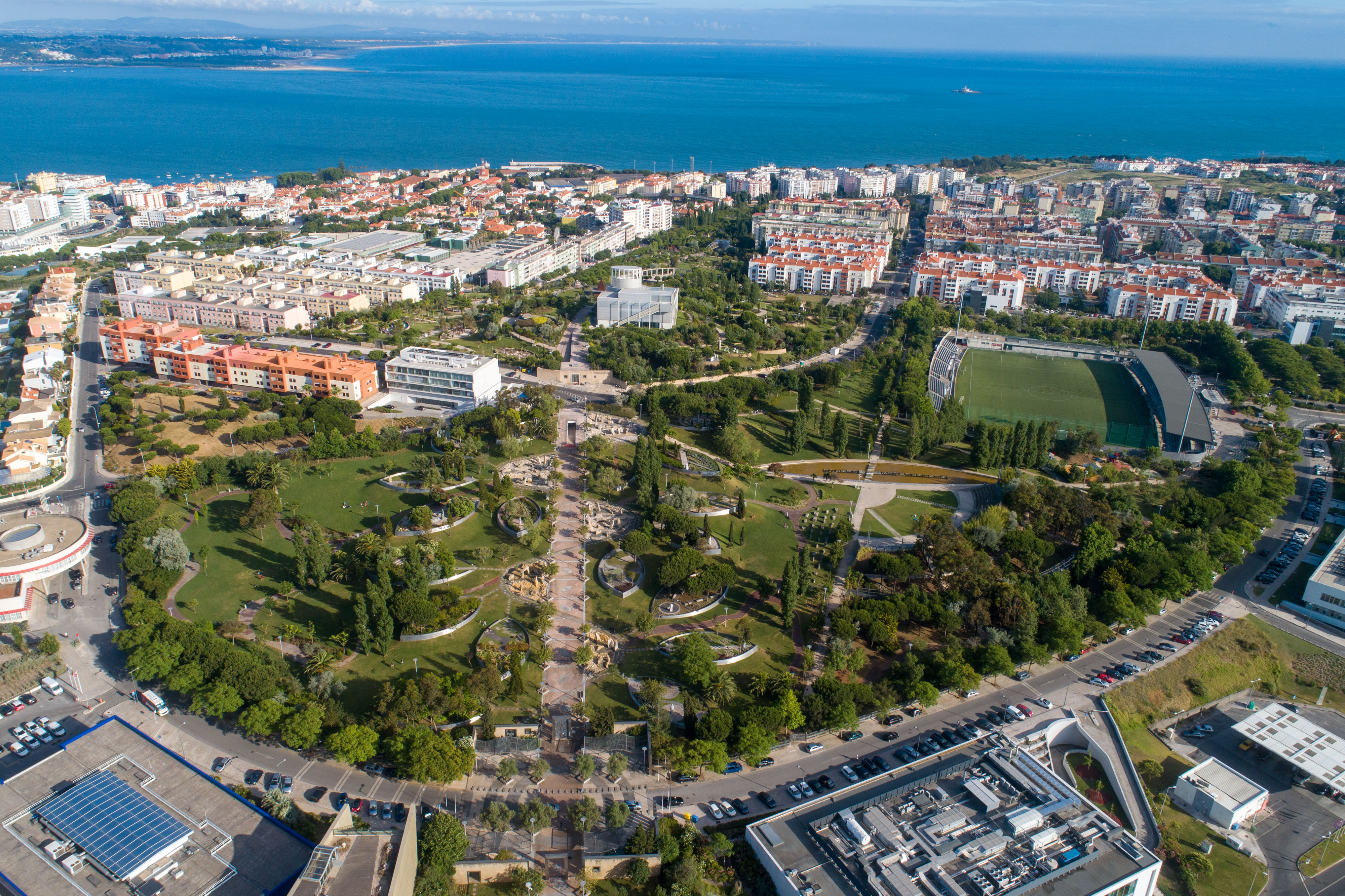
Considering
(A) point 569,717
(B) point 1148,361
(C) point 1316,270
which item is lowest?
(A) point 569,717

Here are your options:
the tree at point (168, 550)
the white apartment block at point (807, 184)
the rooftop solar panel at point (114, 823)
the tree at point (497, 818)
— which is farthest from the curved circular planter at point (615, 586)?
the white apartment block at point (807, 184)

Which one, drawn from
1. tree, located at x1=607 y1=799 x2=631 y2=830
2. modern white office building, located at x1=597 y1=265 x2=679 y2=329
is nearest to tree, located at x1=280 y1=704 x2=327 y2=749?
tree, located at x1=607 y1=799 x2=631 y2=830

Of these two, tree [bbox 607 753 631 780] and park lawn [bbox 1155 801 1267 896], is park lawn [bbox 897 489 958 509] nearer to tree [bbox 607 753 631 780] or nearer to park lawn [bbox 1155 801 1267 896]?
park lawn [bbox 1155 801 1267 896]

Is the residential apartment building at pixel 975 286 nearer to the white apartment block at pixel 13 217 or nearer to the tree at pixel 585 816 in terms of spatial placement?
the tree at pixel 585 816

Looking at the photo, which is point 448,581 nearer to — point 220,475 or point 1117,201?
point 220,475

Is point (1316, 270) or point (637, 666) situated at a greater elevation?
point (1316, 270)

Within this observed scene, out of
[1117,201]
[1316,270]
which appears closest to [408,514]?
[1316,270]
